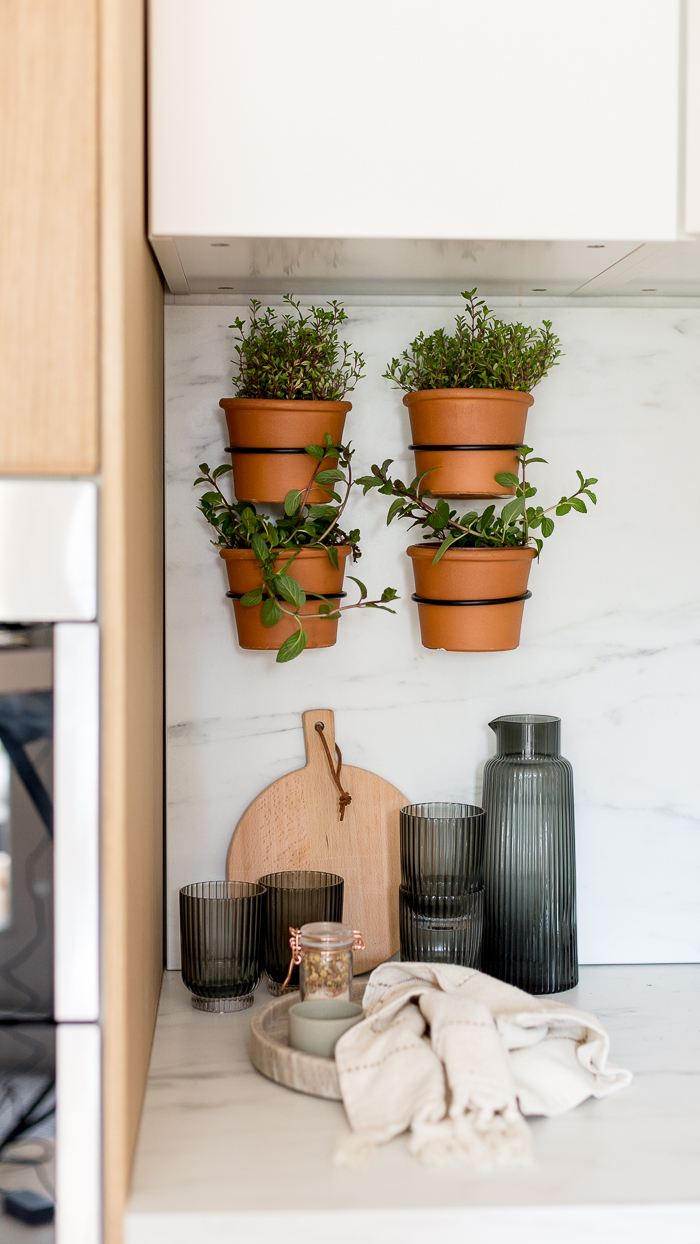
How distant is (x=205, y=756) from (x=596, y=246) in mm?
779

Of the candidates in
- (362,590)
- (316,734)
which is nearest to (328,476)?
(362,590)

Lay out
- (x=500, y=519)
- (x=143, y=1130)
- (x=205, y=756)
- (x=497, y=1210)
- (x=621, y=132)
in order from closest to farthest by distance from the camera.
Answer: (x=497, y=1210)
(x=143, y=1130)
(x=621, y=132)
(x=500, y=519)
(x=205, y=756)

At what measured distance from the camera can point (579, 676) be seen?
1.43m

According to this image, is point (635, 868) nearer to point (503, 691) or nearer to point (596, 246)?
point (503, 691)

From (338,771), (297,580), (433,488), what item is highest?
(433,488)

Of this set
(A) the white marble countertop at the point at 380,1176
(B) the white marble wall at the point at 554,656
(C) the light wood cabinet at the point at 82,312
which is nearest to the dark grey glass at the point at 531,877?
(B) the white marble wall at the point at 554,656

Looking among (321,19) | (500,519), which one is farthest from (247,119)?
(500,519)

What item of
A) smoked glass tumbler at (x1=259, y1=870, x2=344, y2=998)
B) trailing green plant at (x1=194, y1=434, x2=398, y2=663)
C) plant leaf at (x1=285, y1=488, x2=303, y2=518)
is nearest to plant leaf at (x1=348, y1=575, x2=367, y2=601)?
trailing green plant at (x1=194, y1=434, x2=398, y2=663)

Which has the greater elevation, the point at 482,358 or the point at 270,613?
the point at 482,358

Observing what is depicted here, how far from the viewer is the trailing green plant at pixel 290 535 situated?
1.22 metres

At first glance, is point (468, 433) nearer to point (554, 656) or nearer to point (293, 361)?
point (293, 361)

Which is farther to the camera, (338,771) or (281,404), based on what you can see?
(338,771)

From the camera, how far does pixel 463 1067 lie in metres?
0.93

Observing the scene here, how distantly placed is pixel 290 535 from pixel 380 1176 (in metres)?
0.69
